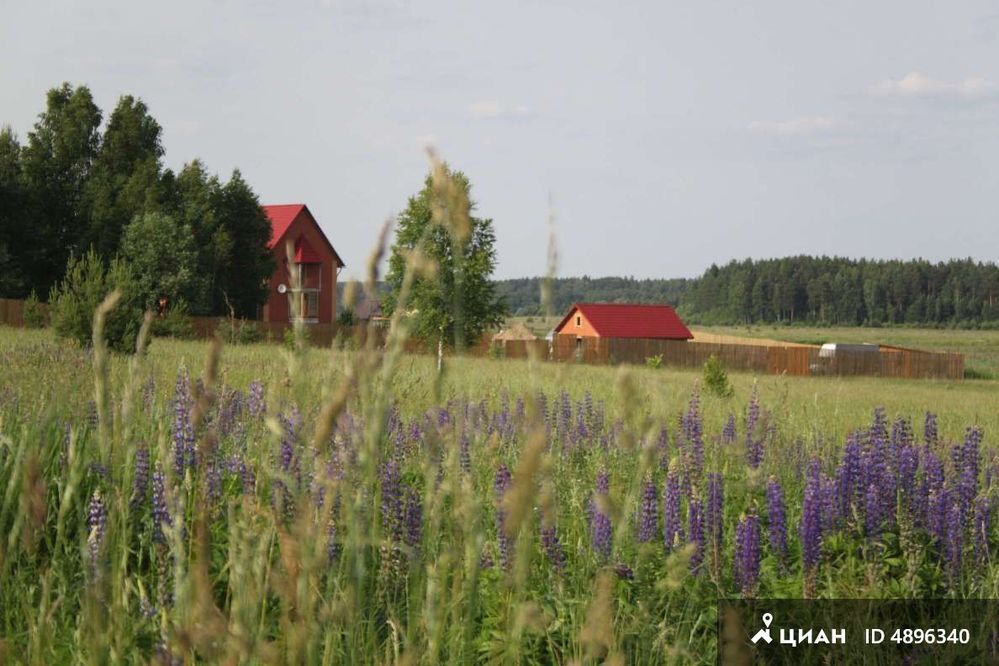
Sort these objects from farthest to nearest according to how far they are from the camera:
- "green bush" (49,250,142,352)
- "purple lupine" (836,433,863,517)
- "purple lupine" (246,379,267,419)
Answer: "green bush" (49,250,142,352)
"purple lupine" (246,379,267,419)
"purple lupine" (836,433,863,517)

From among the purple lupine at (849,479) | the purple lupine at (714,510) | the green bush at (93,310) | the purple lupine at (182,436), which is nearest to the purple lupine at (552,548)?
the purple lupine at (714,510)

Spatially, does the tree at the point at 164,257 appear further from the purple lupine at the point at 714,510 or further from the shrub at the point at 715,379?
the purple lupine at the point at 714,510

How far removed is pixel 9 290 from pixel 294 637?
127 feet

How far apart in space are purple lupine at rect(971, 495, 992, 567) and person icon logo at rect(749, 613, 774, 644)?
916 mm

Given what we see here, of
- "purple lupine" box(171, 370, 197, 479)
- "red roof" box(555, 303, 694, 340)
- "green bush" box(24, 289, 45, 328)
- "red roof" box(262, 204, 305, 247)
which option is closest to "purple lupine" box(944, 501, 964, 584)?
"purple lupine" box(171, 370, 197, 479)

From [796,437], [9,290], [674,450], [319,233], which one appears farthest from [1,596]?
[319,233]

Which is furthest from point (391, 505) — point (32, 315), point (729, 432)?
point (32, 315)

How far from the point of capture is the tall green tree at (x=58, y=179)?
1428 inches

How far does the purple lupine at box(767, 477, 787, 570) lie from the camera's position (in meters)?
3.67

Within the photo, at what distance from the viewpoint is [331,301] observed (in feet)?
175

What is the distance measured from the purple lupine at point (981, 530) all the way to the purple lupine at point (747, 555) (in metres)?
0.94

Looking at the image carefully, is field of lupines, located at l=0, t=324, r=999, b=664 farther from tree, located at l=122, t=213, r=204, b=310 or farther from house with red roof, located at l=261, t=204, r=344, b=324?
house with red roof, located at l=261, t=204, r=344, b=324

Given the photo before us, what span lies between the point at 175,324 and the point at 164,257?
997cm

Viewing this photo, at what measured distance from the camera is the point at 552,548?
10.8ft
